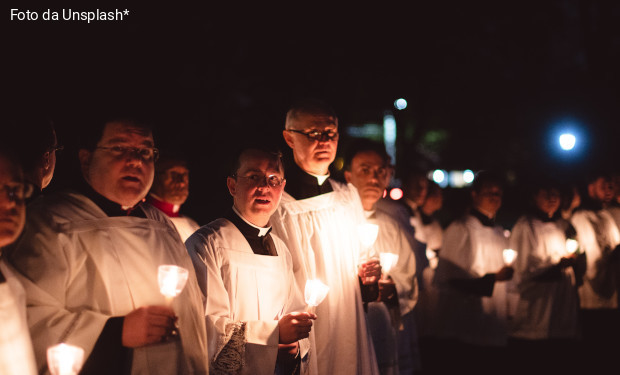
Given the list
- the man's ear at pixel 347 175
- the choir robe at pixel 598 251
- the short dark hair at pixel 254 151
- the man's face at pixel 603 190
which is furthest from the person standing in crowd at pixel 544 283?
the short dark hair at pixel 254 151

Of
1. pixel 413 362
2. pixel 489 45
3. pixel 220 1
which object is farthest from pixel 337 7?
pixel 413 362

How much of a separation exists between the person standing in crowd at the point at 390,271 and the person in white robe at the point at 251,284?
4.80 ft

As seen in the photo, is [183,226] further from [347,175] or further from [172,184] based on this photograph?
[347,175]

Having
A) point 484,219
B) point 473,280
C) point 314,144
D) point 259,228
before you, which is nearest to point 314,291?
point 259,228

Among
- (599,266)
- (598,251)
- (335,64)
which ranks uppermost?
(335,64)

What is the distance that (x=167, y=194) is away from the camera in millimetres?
6262

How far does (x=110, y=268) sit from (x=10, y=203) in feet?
2.44

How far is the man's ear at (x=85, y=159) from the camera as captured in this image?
3189 millimetres

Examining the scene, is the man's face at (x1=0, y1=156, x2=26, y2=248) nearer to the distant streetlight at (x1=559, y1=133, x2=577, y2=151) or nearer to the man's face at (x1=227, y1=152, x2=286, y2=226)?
the man's face at (x1=227, y1=152, x2=286, y2=226)

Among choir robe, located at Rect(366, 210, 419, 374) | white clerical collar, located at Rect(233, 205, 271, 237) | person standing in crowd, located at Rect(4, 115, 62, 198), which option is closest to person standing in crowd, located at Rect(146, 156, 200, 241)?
choir robe, located at Rect(366, 210, 419, 374)

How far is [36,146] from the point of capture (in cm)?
334

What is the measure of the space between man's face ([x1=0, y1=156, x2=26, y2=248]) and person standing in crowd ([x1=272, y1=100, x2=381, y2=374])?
2.46 meters

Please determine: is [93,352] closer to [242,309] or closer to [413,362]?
[242,309]

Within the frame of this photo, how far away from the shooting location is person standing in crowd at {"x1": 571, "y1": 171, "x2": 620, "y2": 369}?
10680 mm
